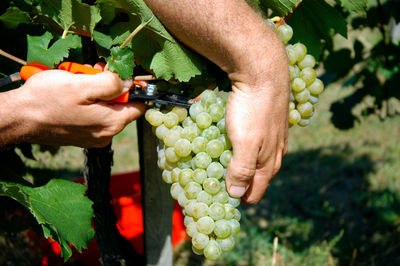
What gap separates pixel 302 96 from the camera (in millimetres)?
1210

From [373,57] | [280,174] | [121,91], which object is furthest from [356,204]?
[121,91]

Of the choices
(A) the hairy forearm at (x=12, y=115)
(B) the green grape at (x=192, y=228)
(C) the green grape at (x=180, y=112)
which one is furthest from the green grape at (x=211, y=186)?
(A) the hairy forearm at (x=12, y=115)

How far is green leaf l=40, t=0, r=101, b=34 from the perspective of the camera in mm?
1119

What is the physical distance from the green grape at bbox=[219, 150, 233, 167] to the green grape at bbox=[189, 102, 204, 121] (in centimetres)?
14

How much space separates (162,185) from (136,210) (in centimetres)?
70

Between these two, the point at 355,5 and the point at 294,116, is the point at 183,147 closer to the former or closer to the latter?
the point at 294,116

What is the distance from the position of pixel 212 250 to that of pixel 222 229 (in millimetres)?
65

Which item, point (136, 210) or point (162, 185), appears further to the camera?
point (136, 210)

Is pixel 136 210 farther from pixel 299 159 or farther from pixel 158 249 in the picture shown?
pixel 299 159

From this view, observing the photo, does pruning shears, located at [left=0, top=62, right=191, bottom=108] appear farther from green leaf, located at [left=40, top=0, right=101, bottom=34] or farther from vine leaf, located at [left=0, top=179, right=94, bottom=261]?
vine leaf, located at [left=0, top=179, right=94, bottom=261]

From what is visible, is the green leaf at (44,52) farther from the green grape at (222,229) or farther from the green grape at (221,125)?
the green grape at (222,229)

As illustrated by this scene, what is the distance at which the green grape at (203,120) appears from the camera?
1.10m

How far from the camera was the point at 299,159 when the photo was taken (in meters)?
3.93

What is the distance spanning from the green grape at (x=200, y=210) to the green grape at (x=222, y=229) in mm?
48
